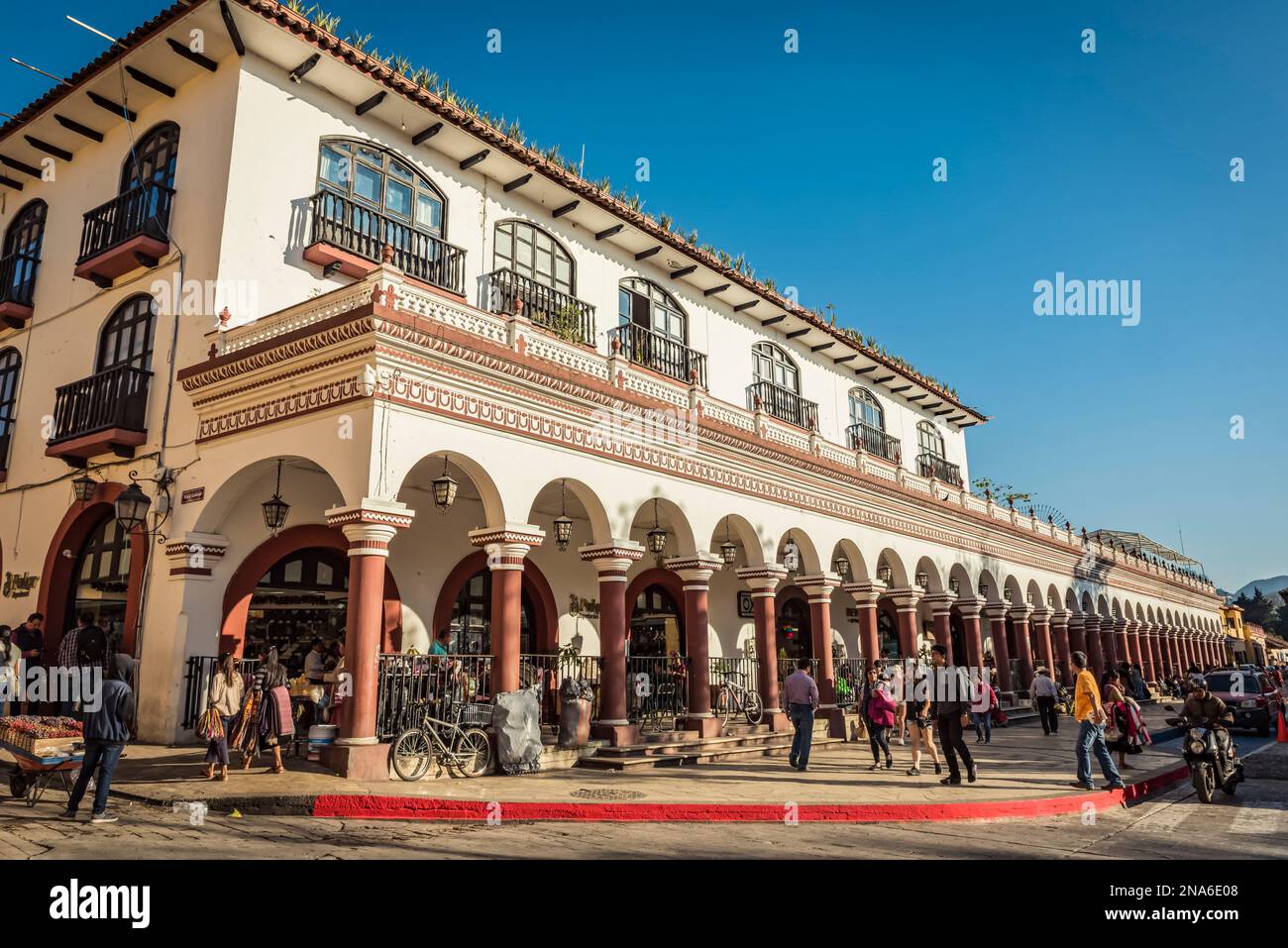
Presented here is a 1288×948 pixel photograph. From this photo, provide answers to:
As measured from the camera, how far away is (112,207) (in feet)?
47.0

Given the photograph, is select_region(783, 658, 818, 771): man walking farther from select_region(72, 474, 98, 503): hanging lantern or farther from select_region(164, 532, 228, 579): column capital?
select_region(72, 474, 98, 503): hanging lantern

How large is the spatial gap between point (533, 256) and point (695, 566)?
6742 mm

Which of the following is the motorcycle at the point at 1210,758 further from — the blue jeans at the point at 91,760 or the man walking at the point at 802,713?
the blue jeans at the point at 91,760

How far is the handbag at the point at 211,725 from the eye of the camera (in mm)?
9070

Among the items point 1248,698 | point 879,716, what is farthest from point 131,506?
point 1248,698

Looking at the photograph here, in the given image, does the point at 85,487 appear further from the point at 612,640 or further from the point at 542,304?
the point at 612,640

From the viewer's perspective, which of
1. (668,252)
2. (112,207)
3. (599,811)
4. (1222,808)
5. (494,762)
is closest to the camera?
(599,811)

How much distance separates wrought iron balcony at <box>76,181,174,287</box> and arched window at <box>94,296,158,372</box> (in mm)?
582

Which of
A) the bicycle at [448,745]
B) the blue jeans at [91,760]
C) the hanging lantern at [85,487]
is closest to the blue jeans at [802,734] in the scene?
the bicycle at [448,745]

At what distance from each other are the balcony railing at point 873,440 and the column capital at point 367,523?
53.5 ft

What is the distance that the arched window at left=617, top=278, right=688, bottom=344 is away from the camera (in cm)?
1838

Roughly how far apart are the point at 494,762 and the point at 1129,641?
35.4m
